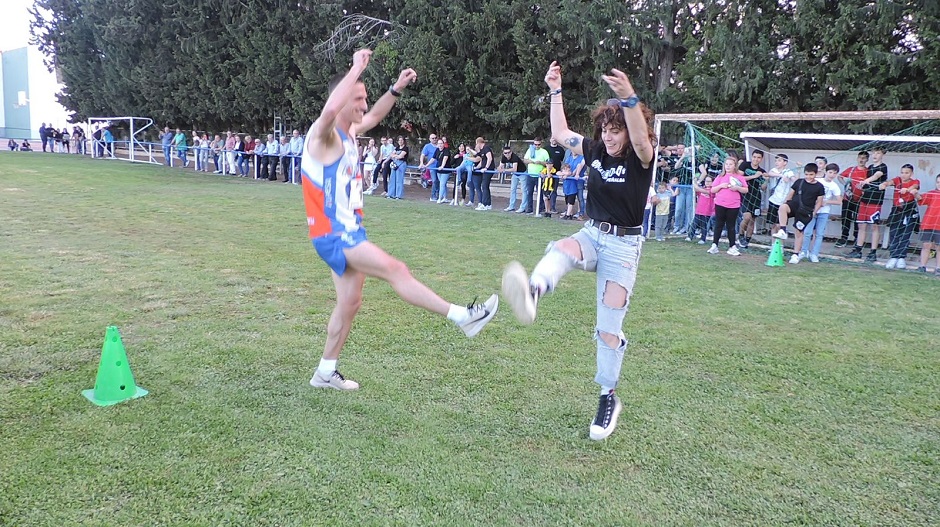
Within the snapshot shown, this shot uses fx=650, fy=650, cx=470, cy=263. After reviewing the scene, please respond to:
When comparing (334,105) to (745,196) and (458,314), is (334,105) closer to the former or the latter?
(458,314)

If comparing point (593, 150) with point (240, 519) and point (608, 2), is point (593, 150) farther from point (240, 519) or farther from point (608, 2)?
point (608, 2)

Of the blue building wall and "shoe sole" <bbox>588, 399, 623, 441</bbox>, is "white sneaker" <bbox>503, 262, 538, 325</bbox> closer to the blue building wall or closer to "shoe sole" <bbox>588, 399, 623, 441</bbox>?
"shoe sole" <bbox>588, 399, 623, 441</bbox>

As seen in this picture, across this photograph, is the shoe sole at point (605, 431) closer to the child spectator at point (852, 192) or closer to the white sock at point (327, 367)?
the white sock at point (327, 367)

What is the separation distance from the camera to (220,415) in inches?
153

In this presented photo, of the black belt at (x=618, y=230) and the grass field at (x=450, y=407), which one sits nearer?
the grass field at (x=450, y=407)

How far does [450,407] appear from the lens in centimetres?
416

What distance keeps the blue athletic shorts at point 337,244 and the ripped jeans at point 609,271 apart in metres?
1.30

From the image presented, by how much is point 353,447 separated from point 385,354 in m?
1.61

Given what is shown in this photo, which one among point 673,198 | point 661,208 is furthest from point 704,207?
point 673,198

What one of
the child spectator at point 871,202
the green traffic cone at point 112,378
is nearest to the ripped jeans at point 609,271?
the green traffic cone at point 112,378

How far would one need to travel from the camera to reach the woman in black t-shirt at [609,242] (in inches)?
145

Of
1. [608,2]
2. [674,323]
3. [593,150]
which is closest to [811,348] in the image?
[674,323]

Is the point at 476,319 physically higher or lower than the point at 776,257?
higher

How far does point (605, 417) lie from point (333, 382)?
1.81 metres
